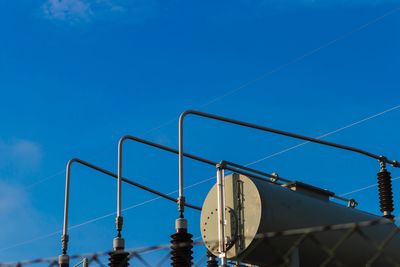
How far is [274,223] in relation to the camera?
1462 centimetres

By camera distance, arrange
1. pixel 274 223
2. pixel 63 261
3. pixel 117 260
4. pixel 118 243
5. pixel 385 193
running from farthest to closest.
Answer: pixel 385 193 < pixel 63 261 < pixel 118 243 < pixel 117 260 < pixel 274 223

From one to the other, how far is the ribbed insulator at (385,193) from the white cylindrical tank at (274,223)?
6.04 feet

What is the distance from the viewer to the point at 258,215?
1451cm

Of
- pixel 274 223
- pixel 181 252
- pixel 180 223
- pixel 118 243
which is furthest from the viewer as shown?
pixel 118 243

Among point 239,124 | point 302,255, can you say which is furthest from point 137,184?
point 302,255

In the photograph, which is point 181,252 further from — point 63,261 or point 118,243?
point 63,261

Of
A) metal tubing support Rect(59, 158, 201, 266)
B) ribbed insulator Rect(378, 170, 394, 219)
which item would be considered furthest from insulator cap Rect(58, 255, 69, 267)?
ribbed insulator Rect(378, 170, 394, 219)

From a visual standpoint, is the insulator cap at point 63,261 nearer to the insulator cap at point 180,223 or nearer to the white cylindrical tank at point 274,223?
the white cylindrical tank at point 274,223

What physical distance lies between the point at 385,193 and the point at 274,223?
181 inches

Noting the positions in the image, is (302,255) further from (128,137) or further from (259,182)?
(128,137)

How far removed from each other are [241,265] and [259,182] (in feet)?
5.54

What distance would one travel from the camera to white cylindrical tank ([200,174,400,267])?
14578mm

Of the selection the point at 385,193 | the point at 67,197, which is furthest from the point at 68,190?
the point at 385,193

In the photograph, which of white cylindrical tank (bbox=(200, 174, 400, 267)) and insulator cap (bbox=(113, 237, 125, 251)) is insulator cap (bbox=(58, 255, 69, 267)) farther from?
white cylindrical tank (bbox=(200, 174, 400, 267))
